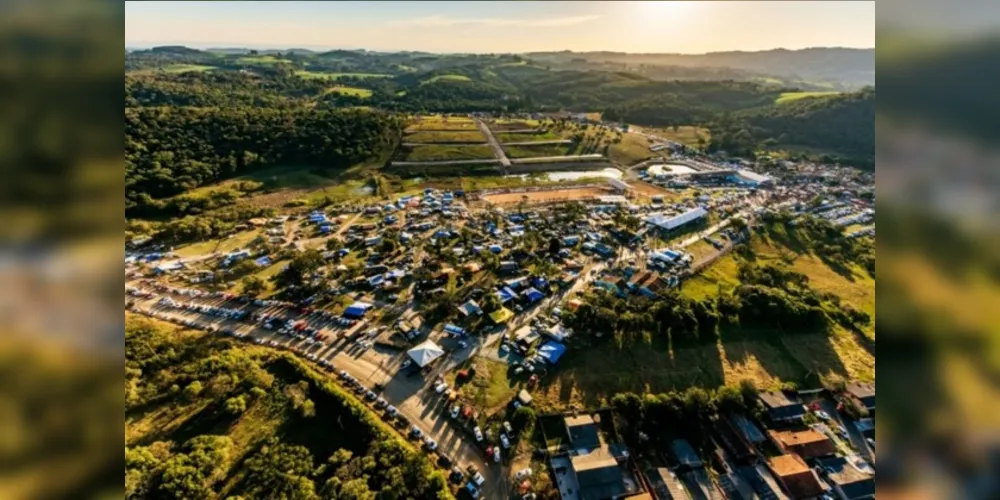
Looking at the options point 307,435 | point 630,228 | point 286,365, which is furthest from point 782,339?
point 286,365

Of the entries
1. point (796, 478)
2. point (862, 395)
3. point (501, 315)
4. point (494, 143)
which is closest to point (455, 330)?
point (501, 315)

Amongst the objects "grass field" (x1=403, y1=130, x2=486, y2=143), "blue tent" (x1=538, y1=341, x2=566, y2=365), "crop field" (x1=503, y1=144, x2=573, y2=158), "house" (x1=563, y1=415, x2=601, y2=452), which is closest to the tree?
"blue tent" (x1=538, y1=341, x2=566, y2=365)

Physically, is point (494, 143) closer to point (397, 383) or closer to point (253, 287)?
point (253, 287)

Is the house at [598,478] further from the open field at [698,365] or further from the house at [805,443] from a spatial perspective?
the house at [805,443]

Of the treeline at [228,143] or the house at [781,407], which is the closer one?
the house at [781,407]

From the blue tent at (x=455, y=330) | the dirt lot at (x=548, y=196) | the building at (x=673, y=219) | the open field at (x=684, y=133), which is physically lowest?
the blue tent at (x=455, y=330)

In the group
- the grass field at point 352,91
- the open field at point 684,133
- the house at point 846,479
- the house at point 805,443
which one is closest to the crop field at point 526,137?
the open field at point 684,133
